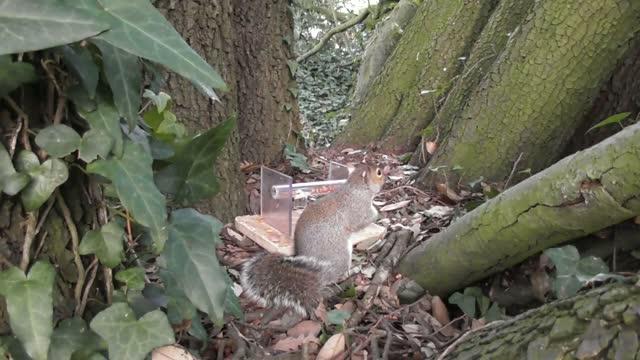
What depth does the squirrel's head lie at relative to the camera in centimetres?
229

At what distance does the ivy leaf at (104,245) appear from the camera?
928 millimetres

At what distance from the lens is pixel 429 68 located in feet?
11.4

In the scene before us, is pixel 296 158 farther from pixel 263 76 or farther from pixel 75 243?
pixel 75 243

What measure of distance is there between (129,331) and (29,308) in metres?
0.15

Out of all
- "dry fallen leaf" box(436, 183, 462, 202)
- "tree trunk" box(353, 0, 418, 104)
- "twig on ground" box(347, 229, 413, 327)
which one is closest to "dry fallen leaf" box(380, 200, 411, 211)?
"dry fallen leaf" box(436, 183, 462, 202)

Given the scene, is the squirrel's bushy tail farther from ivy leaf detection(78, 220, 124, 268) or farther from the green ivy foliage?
ivy leaf detection(78, 220, 124, 268)

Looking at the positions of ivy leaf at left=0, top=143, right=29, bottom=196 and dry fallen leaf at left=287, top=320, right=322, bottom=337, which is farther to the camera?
dry fallen leaf at left=287, top=320, right=322, bottom=337

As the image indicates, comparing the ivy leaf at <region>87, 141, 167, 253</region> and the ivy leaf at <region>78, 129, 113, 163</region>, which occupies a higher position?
the ivy leaf at <region>78, 129, 113, 163</region>

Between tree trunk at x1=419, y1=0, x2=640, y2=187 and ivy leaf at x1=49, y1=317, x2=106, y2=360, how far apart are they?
1756 mm

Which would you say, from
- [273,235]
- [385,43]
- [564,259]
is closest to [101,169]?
[564,259]

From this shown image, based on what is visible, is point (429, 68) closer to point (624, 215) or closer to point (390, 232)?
point (390, 232)

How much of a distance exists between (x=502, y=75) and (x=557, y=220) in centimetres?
122

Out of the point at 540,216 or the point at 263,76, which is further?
the point at 263,76

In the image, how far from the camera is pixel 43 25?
69 cm
